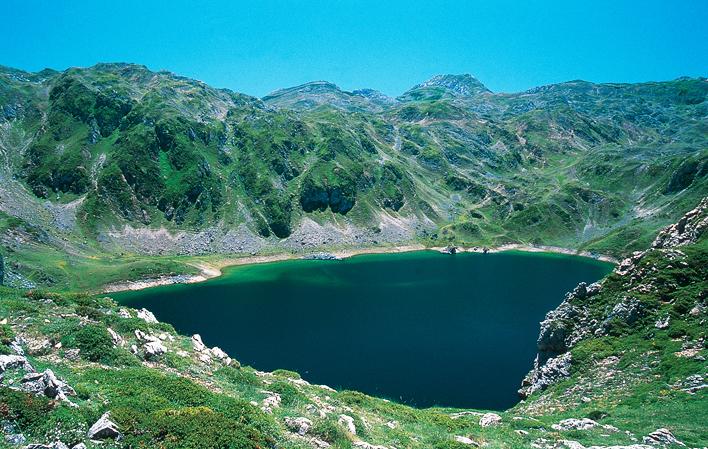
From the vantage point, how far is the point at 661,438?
91.6 ft

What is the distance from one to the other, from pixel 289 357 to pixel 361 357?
45.5ft

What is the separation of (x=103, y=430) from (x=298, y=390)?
15.9 m

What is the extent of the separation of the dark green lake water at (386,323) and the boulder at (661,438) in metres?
35.1

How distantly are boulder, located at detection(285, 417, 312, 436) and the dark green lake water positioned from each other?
149ft

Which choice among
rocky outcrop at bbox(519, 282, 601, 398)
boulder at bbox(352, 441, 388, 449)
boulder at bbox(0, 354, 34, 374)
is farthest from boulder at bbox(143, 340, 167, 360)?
rocky outcrop at bbox(519, 282, 601, 398)

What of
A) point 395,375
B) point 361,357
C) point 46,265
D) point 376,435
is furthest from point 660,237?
point 46,265

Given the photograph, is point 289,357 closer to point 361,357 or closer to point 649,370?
point 361,357

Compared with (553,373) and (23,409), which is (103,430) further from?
(553,373)

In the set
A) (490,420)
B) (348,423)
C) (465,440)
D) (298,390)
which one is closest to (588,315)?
(490,420)

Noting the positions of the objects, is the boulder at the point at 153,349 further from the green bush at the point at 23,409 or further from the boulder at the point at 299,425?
the green bush at the point at 23,409

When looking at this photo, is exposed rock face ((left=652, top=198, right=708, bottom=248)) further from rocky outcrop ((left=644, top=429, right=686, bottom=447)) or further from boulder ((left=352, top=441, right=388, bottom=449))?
boulder ((left=352, top=441, right=388, bottom=449))

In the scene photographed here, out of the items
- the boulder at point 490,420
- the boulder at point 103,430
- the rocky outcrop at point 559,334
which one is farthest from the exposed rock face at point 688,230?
the boulder at point 103,430

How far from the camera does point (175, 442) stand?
51.9 ft

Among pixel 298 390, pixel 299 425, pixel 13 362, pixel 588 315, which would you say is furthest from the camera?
pixel 588 315
